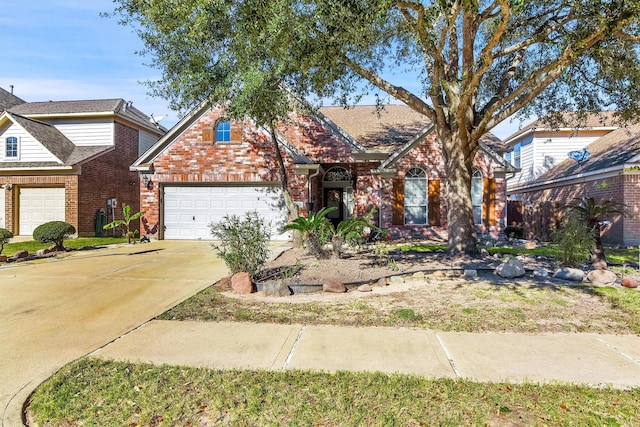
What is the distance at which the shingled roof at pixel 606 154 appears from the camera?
15133 millimetres

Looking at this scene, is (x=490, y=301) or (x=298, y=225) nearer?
(x=490, y=301)

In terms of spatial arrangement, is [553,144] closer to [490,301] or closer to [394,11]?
[394,11]

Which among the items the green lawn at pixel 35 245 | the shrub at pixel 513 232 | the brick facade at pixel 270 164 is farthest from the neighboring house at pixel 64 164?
the shrub at pixel 513 232

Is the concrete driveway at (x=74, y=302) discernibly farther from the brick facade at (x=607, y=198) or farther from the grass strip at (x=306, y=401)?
the brick facade at (x=607, y=198)

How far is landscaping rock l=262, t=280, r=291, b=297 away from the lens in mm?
6789

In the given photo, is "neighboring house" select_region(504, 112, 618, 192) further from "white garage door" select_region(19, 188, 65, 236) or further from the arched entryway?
"white garage door" select_region(19, 188, 65, 236)

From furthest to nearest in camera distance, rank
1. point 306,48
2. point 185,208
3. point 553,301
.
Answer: point 185,208, point 306,48, point 553,301

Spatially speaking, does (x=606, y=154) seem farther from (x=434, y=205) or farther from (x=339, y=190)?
(x=339, y=190)

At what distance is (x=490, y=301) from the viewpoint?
6258 mm

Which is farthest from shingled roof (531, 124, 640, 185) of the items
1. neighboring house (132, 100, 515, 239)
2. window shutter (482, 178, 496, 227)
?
window shutter (482, 178, 496, 227)

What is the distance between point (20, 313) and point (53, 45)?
889 cm

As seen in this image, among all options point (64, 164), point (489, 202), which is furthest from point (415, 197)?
point (64, 164)

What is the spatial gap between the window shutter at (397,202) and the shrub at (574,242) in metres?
7.58

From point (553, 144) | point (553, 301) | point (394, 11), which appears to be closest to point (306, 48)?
point (394, 11)
